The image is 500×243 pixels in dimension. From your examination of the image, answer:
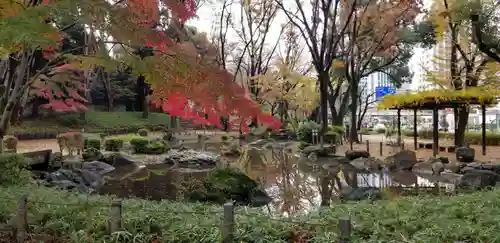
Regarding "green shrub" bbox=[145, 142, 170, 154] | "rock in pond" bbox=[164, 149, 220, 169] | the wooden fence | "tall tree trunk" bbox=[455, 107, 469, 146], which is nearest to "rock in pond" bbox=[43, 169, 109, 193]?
"rock in pond" bbox=[164, 149, 220, 169]

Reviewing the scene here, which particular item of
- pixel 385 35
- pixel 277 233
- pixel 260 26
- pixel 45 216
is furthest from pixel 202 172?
pixel 260 26

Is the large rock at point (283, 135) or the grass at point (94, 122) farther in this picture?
the large rock at point (283, 135)

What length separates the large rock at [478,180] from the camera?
975 cm

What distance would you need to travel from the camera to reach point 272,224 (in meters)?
4.76

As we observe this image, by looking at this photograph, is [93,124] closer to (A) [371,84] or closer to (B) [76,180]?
(B) [76,180]

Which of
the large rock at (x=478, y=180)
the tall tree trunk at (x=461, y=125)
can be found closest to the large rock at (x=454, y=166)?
the large rock at (x=478, y=180)

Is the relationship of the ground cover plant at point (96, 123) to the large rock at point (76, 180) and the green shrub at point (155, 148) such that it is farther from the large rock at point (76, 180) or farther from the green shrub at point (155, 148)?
the large rock at point (76, 180)

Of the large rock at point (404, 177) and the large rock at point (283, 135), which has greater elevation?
the large rock at point (283, 135)

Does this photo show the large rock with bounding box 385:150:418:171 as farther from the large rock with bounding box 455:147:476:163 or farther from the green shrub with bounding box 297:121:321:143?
the green shrub with bounding box 297:121:321:143

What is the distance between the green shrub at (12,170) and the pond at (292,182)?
208 centimetres

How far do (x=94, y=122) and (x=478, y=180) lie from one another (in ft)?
92.7

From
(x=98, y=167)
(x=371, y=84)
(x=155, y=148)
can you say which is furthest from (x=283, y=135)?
(x=371, y=84)

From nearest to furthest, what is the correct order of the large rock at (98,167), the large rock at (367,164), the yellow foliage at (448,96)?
the large rock at (98,167)
the large rock at (367,164)
the yellow foliage at (448,96)

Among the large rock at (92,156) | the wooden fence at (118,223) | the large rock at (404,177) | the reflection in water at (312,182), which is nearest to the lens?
the wooden fence at (118,223)
